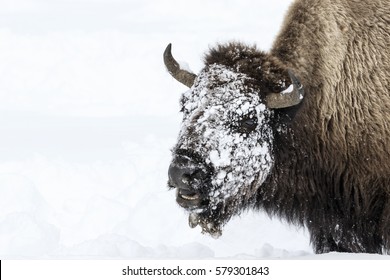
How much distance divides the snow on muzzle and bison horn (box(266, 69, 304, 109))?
870 mm

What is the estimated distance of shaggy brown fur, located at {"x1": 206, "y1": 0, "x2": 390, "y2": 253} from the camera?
23.5ft

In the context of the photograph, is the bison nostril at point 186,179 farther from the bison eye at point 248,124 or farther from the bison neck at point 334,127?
the bison neck at point 334,127

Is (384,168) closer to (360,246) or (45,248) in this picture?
(360,246)

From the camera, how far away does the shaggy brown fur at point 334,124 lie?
23.5ft

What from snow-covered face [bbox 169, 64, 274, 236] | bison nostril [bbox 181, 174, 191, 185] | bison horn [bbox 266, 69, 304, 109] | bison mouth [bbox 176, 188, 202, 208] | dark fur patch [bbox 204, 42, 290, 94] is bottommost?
bison mouth [bbox 176, 188, 202, 208]

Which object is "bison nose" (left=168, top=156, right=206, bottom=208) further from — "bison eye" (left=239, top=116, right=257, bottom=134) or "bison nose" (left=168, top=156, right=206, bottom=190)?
"bison eye" (left=239, top=116, right=257, bottom=134)

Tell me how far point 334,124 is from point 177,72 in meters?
1.47

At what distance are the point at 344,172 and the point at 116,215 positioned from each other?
444 cm

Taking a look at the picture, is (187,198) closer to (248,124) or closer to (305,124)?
(248,124)

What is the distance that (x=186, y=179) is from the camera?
636 cm

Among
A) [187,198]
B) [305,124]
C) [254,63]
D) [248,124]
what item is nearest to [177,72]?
[254,63]

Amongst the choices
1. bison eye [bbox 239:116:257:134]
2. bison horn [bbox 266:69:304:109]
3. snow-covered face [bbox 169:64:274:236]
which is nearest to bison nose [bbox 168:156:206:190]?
snow-covered face [bbox 169:64:274:236]

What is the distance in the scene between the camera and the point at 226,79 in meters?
6.93

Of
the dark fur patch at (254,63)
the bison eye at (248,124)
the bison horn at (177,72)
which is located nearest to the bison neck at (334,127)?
the dark fur patch at (254,63)
